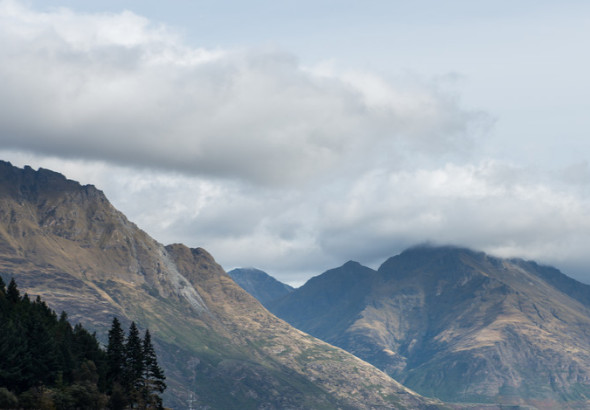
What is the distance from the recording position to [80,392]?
7702 inches

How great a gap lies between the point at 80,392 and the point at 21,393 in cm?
1426

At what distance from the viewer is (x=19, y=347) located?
7717 inches

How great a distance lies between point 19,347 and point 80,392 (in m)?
19.4

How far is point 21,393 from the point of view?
623ft

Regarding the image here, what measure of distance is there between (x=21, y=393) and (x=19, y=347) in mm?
12238
